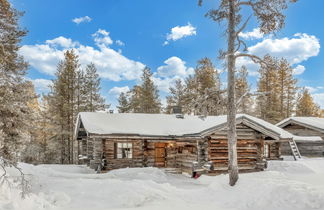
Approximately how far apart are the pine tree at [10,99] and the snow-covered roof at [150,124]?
4774 mm

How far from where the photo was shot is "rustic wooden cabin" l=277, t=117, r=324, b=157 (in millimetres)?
23219

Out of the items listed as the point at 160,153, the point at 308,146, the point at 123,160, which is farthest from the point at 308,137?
the point at 123,160

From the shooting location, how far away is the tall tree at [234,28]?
1047cm

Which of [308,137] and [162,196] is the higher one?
[308,137]

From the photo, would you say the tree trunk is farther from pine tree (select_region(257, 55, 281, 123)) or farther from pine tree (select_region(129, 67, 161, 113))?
pine tree (select_region(257, 55, 281, 123))

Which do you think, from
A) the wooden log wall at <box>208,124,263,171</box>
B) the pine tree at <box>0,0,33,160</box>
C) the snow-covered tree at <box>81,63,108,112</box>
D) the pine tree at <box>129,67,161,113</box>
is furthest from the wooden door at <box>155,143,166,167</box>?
the pine tree at <box>129,67,161,113</box>

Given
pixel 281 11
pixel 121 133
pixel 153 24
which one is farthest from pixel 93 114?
pixel 281 11

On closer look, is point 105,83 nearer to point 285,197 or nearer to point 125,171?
point 125,171

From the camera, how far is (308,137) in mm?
24156

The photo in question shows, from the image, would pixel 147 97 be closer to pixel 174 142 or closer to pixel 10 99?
pixel 174 142

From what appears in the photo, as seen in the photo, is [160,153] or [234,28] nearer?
[234,28]

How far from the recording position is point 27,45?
1756cm

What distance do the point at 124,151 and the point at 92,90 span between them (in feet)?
42.9

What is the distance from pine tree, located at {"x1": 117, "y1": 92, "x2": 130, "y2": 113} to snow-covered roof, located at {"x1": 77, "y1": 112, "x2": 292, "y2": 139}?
53.8 ft
